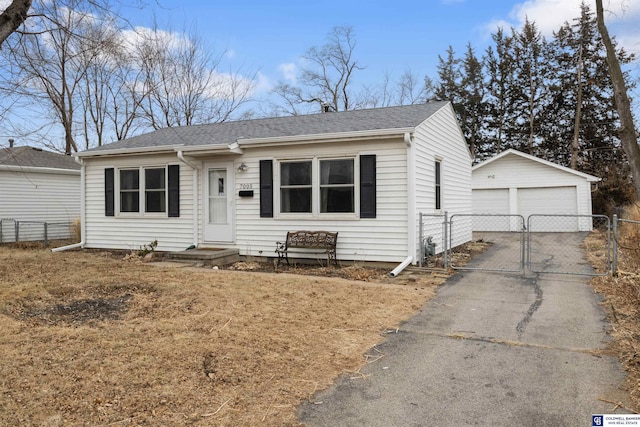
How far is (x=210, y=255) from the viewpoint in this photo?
31.5ft

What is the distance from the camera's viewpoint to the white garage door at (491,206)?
63.1 ft

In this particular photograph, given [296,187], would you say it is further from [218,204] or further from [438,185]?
[438,185]

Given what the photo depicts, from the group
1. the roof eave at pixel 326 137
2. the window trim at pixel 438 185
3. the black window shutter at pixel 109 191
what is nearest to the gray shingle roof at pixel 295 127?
the roof eave at pixel 326 137

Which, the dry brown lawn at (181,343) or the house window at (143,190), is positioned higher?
the house window at (143,190)

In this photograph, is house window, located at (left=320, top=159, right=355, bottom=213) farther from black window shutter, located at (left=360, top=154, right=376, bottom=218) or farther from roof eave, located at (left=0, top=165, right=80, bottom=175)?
roof eave, located at (left=0, top=165, right=80, bottom=175)

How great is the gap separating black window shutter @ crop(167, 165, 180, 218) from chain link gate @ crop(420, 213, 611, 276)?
610 centimetres

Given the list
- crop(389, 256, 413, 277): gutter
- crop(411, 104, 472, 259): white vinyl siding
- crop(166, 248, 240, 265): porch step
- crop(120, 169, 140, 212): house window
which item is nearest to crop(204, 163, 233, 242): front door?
crop(166, 248, 240, 265): porch step

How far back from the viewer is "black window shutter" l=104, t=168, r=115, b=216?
38.5 feet

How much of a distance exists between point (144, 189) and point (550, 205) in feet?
52.9

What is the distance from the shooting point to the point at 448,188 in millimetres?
11531

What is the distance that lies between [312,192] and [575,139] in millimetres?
22969

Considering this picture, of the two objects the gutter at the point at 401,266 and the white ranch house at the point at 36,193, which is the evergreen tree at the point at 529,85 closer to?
the gutter at the point at 401,266

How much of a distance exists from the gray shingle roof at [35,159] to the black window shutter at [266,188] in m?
10.7

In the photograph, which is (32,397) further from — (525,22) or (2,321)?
(525,22)
